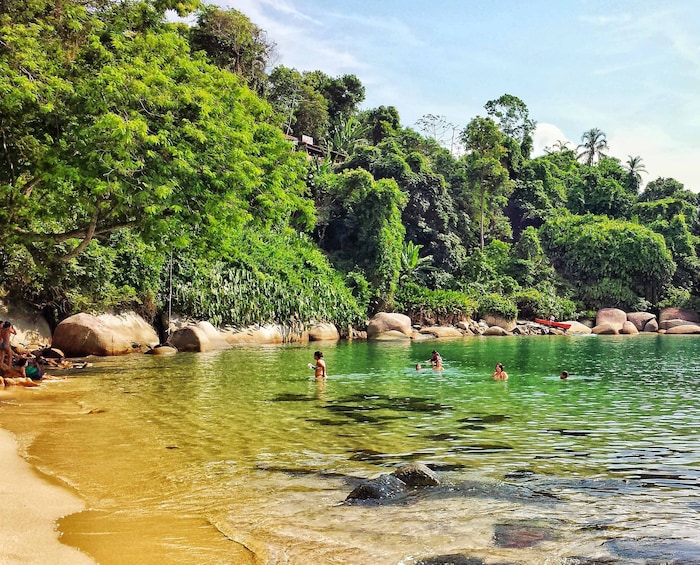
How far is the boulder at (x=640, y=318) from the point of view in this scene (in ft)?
165

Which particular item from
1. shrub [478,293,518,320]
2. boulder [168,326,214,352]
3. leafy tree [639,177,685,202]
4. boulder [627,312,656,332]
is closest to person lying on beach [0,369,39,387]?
boulder [168,326,214,352]

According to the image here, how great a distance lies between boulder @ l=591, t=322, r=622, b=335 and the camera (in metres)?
46.7

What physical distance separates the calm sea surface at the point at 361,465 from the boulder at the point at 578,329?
31.1 m

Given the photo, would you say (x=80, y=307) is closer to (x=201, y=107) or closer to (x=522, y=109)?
(x=201, y=107)

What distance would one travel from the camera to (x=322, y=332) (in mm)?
36312

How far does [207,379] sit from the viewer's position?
1669cm

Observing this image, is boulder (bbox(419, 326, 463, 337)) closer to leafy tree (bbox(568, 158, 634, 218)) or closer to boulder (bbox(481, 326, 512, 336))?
boulder (bbox(481, 326, 512, 336))

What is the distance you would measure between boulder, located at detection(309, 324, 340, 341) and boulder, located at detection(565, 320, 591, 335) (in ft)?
65.3

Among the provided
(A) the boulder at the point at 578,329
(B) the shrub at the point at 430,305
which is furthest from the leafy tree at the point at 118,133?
(A) the boulder at the point at 578,329

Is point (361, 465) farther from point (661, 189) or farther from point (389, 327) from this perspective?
point (661, 189)

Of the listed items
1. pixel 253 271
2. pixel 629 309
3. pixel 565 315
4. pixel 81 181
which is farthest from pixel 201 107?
pixel 629 309

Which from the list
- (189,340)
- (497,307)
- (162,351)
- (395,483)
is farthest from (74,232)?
(497,307)

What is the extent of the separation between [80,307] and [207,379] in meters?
9.30

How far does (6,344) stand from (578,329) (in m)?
41.9
